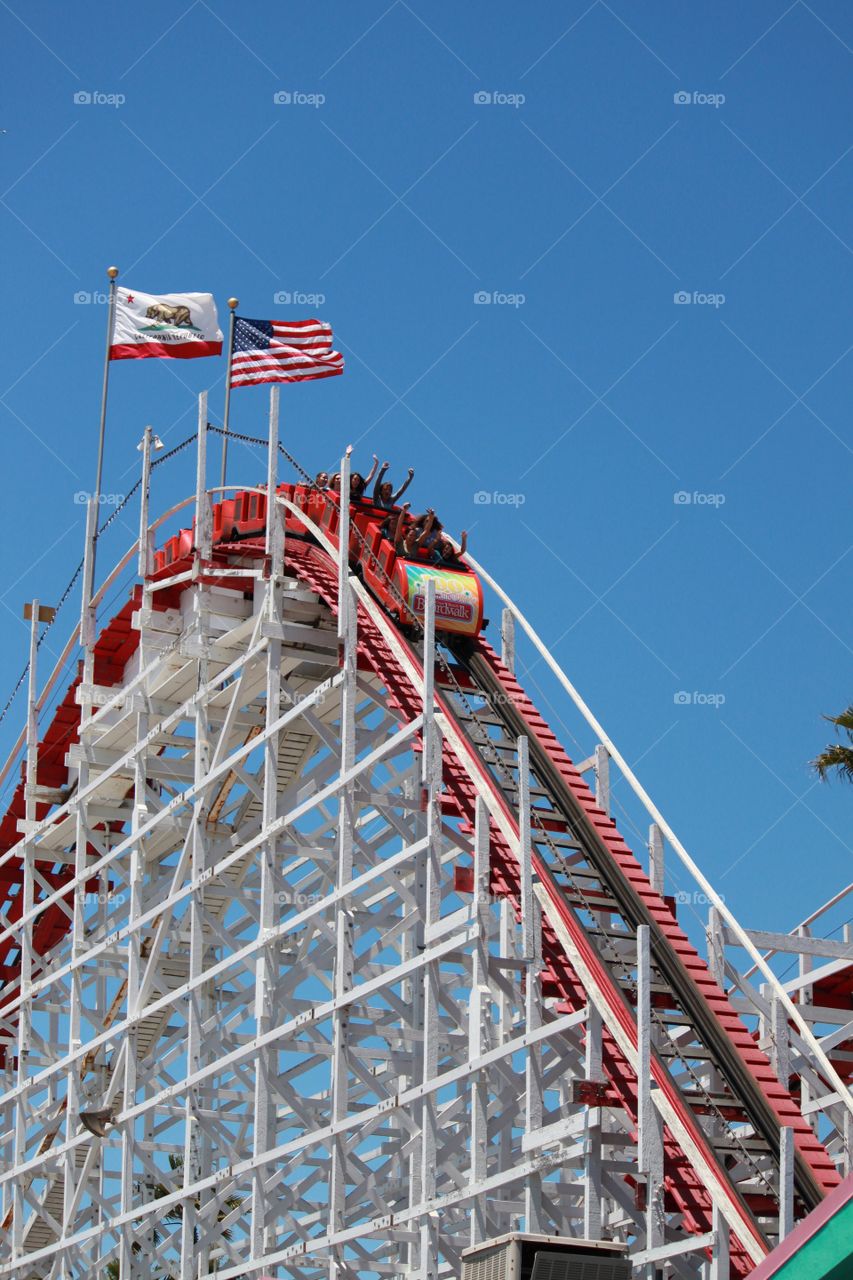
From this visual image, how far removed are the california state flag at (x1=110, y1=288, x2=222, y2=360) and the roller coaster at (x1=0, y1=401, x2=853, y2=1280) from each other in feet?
6.34

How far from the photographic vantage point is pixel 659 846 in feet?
69.9

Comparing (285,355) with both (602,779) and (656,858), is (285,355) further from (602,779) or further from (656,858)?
(656,858)

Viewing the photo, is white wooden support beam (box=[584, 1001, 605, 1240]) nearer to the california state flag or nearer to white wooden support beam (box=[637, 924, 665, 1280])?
white wooden support beam (box=[637, 924, 665, 1280])

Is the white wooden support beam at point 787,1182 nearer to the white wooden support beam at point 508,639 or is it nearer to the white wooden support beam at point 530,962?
the white wooden support beam at point 530,962

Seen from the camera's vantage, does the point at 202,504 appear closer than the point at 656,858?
No

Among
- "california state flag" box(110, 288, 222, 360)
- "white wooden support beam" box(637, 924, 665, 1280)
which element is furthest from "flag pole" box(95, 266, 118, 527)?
"white wooden support beam" box(637, 924, 665, 1280)

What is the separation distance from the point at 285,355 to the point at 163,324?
90.9 inches

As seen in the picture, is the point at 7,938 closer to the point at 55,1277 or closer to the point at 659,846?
the point at 55,1277

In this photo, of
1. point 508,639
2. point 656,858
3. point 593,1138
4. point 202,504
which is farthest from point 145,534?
point 593,1138

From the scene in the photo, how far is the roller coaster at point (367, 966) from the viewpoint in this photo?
709 inches

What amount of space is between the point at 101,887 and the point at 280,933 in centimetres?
647

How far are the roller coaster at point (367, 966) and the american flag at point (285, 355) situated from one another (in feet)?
4.30

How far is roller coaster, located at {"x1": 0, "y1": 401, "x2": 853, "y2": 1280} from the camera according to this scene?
18000 millimetres

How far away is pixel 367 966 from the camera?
72.9 ft
